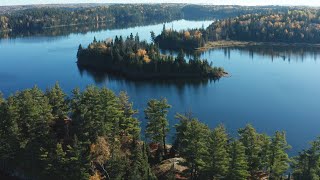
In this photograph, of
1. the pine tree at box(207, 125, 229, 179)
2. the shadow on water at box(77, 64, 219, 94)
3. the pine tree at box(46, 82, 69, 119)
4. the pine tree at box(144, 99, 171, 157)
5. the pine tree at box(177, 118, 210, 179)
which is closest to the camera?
the pine tree at box(207, 125, 229, 179)

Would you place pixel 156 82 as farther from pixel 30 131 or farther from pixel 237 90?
pixel 30 131

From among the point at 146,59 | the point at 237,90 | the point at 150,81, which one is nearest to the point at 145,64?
the point at 146,59

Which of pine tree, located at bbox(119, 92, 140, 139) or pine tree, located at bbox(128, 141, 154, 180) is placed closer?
pine tree, located at bbox(128, 141, 154, 180)

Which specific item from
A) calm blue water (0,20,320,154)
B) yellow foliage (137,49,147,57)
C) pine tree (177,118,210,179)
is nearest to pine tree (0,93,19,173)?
pine tree (177,118,210,179)

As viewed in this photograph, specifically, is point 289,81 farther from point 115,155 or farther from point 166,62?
point 115,155

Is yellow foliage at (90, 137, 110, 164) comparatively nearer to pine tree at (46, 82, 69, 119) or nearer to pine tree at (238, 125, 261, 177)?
pine tree at (46, 82, 69, 119)

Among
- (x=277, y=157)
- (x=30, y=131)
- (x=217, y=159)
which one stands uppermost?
(x=30, y=131)
